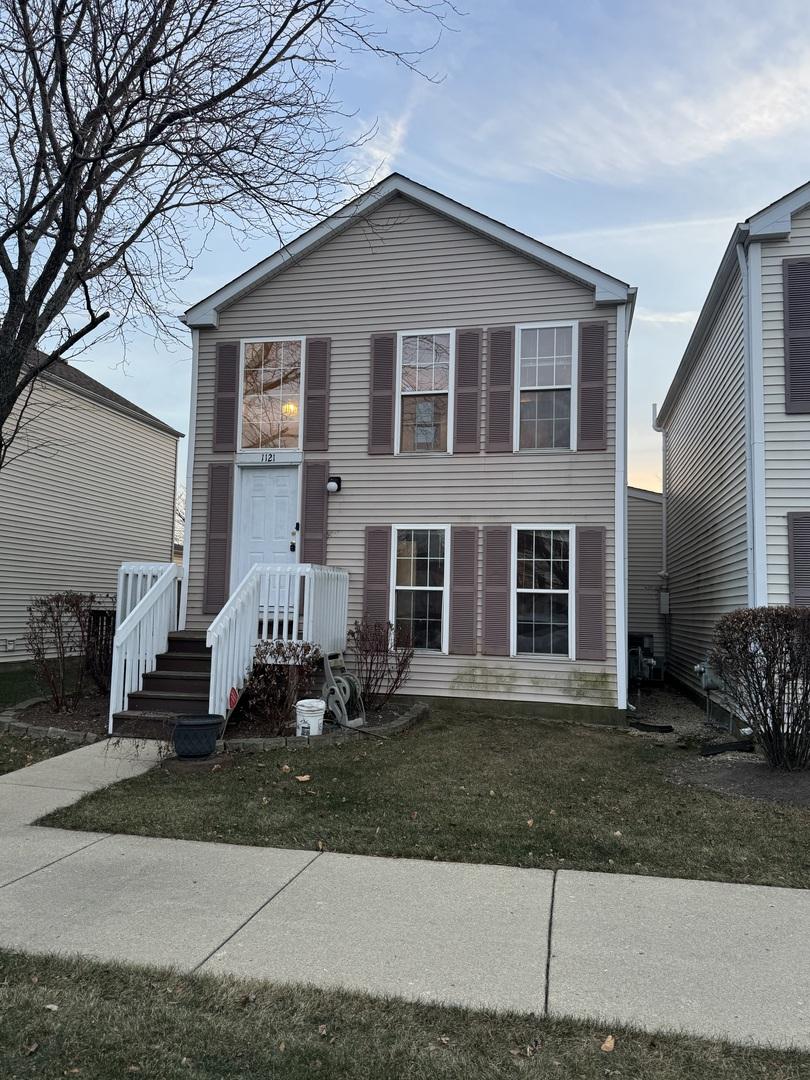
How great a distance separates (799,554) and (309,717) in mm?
5541

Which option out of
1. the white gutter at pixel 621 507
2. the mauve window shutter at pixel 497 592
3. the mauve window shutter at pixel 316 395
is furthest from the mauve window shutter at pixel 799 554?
the mauve window shutter at pixel 316 395

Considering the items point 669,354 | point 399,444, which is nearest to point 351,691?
point 399,444

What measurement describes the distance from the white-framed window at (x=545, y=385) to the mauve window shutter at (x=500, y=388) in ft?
0.26

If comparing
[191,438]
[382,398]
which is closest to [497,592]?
[382,398]

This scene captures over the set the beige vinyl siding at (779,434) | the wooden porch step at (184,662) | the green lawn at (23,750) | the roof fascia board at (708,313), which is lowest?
the green lawn at (23,750)

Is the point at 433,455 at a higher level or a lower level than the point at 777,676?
higher

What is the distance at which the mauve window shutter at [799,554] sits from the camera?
321 inches

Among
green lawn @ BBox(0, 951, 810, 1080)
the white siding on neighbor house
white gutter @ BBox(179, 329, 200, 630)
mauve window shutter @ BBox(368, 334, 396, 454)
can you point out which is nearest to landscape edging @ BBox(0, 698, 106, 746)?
white gutter @ BBox(179, 329, 200, 630)

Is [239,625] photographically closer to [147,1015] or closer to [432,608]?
[432,608]

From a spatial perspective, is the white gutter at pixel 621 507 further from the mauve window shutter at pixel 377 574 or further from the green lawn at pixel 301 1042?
the green lawn at pixel 301 1042

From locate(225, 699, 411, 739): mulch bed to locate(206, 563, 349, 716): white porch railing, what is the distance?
0.27 meters

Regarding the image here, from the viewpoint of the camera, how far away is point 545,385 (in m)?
9.54

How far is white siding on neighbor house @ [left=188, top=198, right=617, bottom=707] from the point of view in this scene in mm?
9250

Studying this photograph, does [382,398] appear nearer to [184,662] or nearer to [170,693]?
[184,662]
